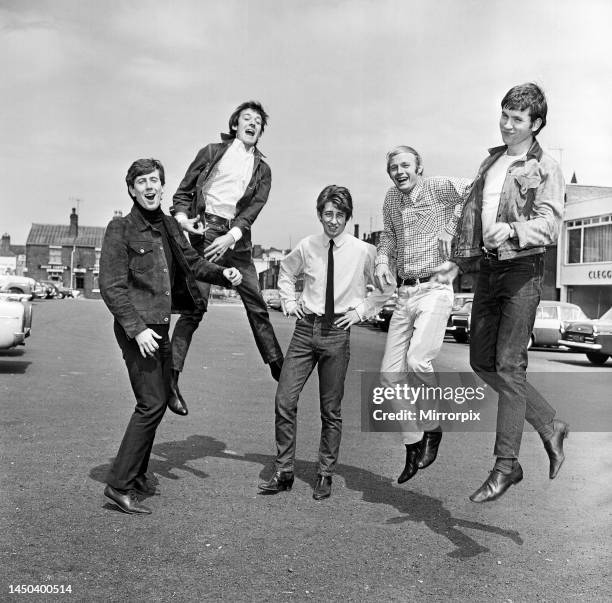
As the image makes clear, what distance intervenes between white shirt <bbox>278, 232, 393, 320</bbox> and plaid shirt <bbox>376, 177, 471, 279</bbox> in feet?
1.08

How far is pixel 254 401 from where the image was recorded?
10.2 metres

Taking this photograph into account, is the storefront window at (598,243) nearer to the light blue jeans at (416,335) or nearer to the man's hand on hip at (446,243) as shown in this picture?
the light blue jeans at (416,335)

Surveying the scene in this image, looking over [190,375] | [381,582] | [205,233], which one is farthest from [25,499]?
[190,375]

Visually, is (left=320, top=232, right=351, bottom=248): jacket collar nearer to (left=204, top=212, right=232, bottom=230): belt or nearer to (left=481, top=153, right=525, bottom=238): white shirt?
(left=204, top=212, right=232, bottom=230): belt

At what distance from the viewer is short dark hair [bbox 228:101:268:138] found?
18.5 feet

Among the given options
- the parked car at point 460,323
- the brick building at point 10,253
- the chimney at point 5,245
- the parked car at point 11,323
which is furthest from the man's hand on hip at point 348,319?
the chimney at point 5,245

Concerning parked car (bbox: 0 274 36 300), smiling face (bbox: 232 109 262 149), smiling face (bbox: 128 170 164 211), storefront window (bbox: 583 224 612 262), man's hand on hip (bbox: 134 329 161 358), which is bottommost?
man's hand on hip (bbox: 134 329 161 358)

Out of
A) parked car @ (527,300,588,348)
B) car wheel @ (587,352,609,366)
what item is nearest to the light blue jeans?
car wheel @ (587,352,609,366)

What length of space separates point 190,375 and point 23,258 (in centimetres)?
9844

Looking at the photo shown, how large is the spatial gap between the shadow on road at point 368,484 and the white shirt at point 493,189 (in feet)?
5.86

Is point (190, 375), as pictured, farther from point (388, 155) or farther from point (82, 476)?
point (388, 155)

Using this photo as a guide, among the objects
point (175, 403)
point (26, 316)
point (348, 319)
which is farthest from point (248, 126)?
point (26, 316)

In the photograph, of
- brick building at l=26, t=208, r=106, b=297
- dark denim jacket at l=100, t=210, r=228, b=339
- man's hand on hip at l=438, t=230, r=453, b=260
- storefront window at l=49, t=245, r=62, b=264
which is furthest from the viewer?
storefront window at l=49, t=245, r=62, b=264

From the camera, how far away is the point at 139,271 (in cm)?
514
